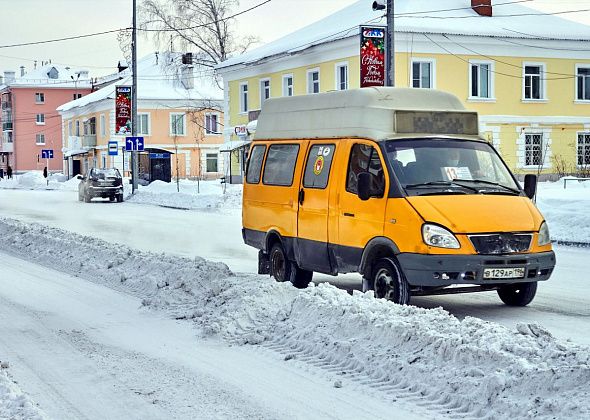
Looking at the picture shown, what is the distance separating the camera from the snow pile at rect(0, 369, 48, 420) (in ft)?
20.5

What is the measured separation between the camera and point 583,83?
47250 millimetres

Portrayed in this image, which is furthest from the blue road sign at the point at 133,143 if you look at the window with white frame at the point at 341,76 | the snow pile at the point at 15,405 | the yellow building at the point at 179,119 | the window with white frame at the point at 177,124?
the snow pile at the point at 15,405

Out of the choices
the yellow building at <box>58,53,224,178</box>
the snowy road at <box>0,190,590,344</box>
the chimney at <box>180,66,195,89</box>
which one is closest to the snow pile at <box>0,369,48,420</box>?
the snowy road at <box>0,190,590,344</box>

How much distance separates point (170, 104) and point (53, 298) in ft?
211

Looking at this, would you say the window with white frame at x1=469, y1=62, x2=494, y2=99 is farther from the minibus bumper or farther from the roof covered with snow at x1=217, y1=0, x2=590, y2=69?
the minibus bumper

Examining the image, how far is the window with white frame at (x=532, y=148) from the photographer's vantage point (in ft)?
153

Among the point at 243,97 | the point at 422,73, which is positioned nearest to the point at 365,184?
the point at 422,73

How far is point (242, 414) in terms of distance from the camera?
6.54 metres

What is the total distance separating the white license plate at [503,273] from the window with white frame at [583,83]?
38.8m

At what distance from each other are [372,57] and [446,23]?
66.1 ft

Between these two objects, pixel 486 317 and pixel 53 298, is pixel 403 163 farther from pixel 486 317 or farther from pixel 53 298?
pixel 53 298

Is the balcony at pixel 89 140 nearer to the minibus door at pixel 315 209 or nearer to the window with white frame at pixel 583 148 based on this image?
the window with white frame at pixel 583 148

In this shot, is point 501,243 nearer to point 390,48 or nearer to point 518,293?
point 518,293

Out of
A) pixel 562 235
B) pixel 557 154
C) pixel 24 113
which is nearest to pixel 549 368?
pixel 562 235
